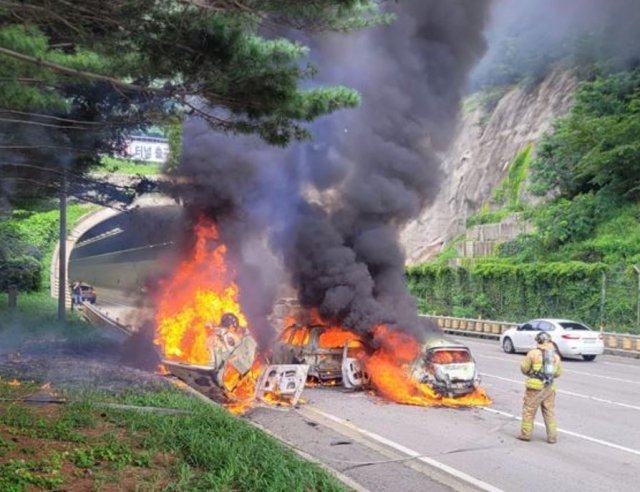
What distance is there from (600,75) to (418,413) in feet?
85.6

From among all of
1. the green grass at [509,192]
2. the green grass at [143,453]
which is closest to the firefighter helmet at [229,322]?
the green grass at [143,453]

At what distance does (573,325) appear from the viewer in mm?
19562

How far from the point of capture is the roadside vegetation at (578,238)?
23984mm

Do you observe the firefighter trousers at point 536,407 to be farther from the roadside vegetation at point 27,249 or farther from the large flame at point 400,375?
the roadside vegetation at point 27,249

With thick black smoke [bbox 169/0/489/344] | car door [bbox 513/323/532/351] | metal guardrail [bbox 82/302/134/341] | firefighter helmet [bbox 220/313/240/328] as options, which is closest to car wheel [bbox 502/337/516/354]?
car door [bbox 513/323/532/351]

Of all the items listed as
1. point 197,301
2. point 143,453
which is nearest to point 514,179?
point 197,301

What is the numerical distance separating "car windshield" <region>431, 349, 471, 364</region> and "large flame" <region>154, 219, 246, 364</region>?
378 centimetres

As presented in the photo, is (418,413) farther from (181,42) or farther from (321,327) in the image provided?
(181,42)

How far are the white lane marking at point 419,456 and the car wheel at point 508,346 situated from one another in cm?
1233

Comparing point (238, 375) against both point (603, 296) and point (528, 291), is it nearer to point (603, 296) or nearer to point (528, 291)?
point (603, 296)

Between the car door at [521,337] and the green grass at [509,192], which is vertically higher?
the green grass at [509,192]

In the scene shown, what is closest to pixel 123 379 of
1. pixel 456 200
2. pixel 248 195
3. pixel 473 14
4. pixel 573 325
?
pixel 248 195

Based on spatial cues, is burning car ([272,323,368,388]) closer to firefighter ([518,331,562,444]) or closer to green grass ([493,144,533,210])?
firefighter ([518,331,562,444])

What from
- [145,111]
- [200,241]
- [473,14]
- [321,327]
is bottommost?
[321,327]
